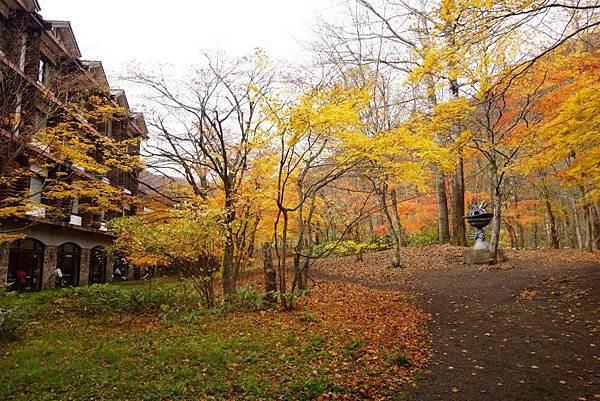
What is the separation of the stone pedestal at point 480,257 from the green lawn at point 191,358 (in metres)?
9.06

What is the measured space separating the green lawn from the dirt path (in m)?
1.02

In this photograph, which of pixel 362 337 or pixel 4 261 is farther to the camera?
pixel 4 261

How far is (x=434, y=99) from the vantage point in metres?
18.0

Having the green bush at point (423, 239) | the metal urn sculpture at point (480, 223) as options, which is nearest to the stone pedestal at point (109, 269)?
the green bush at point (423, 239)

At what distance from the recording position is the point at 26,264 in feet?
60.5

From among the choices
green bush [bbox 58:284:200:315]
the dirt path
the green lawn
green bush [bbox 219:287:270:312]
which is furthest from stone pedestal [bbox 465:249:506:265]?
green bush [bbox 58:284:200:315]

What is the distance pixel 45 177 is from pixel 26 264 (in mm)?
6666

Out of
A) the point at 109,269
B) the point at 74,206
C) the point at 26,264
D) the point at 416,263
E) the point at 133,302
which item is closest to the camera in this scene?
the point at 133,302

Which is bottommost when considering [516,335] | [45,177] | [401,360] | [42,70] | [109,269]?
[401,360]

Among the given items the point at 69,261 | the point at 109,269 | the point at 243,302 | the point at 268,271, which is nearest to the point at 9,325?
the point at 243,302

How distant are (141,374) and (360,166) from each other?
7911 mm

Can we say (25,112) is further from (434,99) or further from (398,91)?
(398,91)

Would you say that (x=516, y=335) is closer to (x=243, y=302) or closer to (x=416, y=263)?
(x=243, y=302)

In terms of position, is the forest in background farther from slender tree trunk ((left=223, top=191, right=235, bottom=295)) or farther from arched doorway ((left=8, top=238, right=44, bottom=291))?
arched doorway ((left=8, top=238, right=44, bottom=291))
